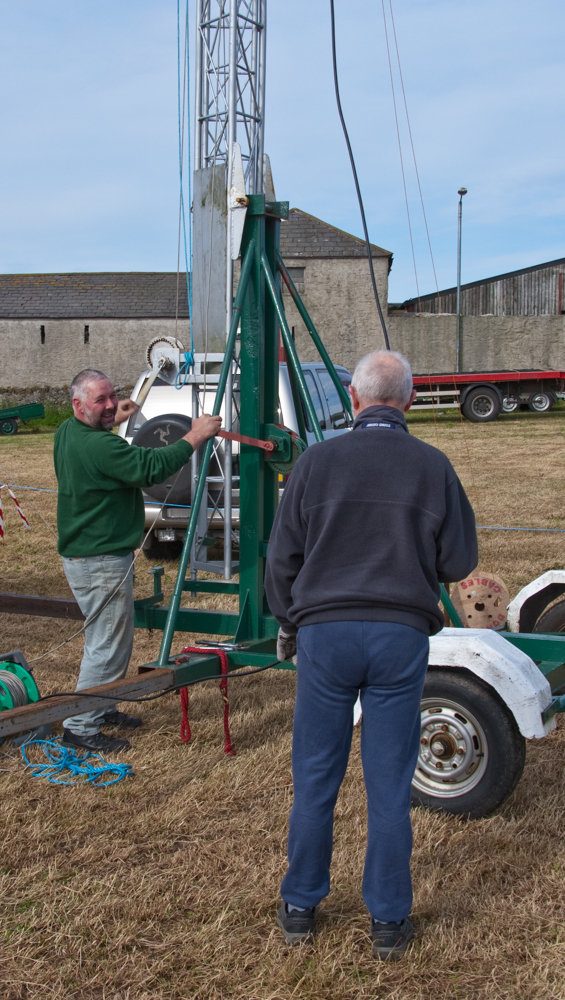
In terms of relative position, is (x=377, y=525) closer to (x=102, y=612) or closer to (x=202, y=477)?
(x=202, y=477)

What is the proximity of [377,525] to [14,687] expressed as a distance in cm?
268

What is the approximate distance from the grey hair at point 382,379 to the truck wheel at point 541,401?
24.1m

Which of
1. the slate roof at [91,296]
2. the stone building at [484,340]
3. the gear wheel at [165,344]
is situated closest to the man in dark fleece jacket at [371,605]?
the gear wheel at [165,344]

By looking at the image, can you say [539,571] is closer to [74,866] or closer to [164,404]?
[164,404]

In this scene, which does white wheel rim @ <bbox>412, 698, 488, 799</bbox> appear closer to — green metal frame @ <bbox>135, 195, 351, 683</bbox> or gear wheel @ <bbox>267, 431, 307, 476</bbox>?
green metal frame @ <bbox>135, 195, 351, 683</bbox>

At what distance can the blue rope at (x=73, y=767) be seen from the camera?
415 cm

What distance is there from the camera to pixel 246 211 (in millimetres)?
4781

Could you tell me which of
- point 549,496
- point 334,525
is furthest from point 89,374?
point 549,496

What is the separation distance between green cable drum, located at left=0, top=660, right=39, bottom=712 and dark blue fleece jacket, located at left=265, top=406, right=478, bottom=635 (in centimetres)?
233

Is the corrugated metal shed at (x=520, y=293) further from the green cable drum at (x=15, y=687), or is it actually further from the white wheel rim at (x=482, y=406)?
the green cable drum at (x=15, y=687)

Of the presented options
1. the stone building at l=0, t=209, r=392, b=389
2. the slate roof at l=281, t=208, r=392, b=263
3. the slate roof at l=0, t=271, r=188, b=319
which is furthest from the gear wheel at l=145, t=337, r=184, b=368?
the slate roof at l=0, t=271, r=188, b=319

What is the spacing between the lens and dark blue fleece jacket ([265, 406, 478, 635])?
102 inches

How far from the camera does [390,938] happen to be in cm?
276

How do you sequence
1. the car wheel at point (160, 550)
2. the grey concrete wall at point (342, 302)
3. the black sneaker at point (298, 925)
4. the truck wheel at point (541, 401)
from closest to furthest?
the black sneaker at point (298, 925) < the car wheel at point (160, 550) < the truck wheel at point (541, 401) < the grey concrete wall at point (342, 302)
